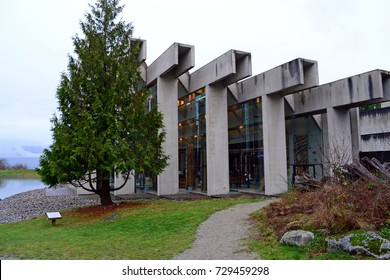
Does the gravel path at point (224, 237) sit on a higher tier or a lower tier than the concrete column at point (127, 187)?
lower

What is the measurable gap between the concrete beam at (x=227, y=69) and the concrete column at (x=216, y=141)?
2.33 feet

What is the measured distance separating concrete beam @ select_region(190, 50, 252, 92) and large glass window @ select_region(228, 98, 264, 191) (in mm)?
2534

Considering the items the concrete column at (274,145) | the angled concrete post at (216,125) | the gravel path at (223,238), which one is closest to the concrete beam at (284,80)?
the concrete column at (274,145)

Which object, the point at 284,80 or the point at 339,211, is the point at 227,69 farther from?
the point at 339,211

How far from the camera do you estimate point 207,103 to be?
742 inches

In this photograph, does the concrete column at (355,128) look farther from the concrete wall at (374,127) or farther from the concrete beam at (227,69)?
the concrete wall at (374,127)

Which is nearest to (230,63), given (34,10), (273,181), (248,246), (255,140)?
(255,140)

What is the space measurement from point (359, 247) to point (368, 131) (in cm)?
2954

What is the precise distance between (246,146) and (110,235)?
1305 centimetres

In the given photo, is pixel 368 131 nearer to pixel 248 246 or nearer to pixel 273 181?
pixel 273 181

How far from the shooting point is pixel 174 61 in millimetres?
17469

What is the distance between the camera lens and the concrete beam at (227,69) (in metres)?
16.7

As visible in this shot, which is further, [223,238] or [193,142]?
[193,142]

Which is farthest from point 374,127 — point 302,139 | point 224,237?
point 224,237
